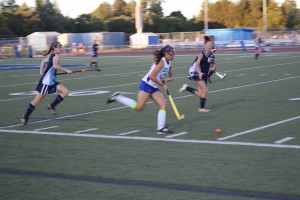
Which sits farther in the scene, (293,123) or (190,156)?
(293,123)

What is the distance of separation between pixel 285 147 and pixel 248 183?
6.64ft

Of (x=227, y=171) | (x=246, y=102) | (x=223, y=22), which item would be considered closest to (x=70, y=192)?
(x=227, y=171)

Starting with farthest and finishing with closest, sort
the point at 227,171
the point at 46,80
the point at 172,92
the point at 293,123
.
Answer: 1. the point at 172,92
2. the point at 46,80
3. the point at 293,123
4. the point at 227,171

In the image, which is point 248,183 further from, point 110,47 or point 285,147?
point 110,47

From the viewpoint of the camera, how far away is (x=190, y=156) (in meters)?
7.31

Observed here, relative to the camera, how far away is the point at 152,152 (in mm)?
7645

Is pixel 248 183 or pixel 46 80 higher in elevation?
pixel 46 80

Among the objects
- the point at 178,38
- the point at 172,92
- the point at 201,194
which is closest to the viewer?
the point at 201,194

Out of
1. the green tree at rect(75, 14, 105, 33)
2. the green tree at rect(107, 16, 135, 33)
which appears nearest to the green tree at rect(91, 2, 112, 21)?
the green tree at rect(107, 16, 135, 33)

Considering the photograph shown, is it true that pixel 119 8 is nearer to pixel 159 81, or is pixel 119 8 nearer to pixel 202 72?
pixel 202 72

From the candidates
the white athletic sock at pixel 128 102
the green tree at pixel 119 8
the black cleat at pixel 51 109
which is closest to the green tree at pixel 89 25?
the green tree at pixel 119 8

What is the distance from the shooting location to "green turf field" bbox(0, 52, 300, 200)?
18.9ft

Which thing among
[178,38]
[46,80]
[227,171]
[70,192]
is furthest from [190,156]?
[178,38]

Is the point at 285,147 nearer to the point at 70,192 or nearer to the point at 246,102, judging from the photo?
the point at 70,192
